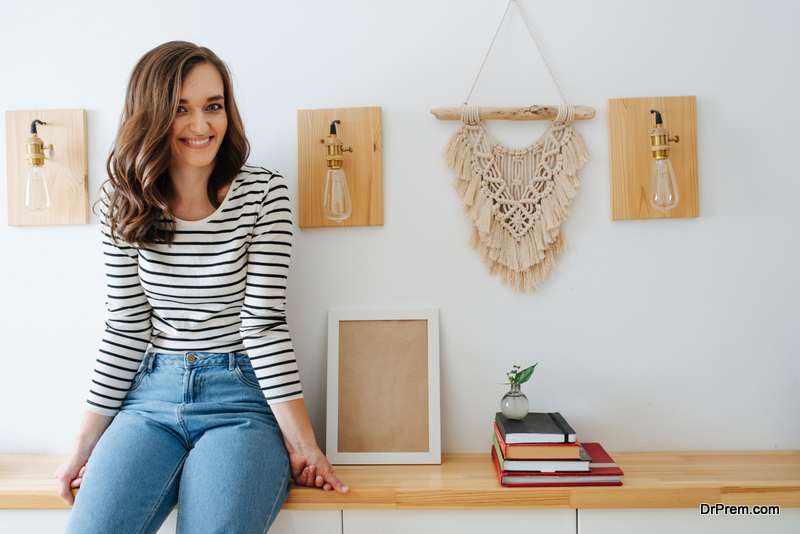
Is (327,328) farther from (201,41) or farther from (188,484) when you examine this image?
(201,41)

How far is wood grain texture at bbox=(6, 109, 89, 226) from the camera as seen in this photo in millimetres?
1394

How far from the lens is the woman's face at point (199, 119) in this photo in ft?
3.66

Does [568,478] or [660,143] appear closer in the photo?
[568,478]

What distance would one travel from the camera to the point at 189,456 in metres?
1.05

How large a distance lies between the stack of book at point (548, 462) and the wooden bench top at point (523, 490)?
0.02 metres

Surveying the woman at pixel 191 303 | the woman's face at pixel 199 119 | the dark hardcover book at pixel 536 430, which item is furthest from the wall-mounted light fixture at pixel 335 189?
the dark hardcover book at pixel 536 430

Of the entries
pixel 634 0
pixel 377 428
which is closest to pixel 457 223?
pixel 377 428

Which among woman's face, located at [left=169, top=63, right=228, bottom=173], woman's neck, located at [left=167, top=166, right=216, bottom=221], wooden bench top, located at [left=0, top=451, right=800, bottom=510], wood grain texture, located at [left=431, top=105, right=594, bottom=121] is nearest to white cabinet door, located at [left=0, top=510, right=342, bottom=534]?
wooden bench top, located at [left=0, top=451, right=800, bottom=510]

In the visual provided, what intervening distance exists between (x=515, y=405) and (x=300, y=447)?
513mm

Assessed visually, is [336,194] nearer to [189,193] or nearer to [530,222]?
[189,193]

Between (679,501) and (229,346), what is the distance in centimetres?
106

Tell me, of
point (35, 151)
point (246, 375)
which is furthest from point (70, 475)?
point (35, 151)

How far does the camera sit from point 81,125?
1392mm

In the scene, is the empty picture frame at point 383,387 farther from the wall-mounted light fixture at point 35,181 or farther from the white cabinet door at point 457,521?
the wall-mounted light fixture at point 35,181
